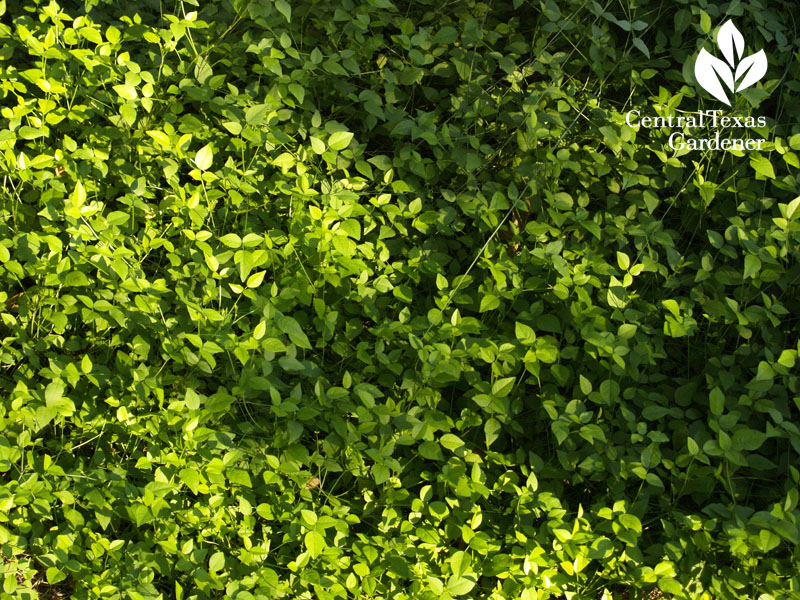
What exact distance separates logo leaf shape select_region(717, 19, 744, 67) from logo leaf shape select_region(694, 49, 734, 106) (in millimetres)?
42

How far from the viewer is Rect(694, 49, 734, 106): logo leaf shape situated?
2.71 m

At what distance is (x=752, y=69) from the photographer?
2.74m

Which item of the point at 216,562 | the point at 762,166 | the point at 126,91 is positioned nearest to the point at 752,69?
the point at 762,166

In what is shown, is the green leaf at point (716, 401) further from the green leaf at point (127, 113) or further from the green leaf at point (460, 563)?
the green leaf at point (127, 113)

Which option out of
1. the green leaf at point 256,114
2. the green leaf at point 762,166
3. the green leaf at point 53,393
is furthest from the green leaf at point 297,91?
the green leaf at point 762,166

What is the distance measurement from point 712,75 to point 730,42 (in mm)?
137

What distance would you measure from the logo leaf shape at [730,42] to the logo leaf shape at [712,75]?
0.14 ft

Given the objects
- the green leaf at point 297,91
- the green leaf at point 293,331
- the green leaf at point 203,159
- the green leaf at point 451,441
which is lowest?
the green leaf at point 451,441

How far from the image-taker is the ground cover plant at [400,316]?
2.01 m

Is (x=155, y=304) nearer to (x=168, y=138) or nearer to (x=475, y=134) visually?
(x=168, y=138)

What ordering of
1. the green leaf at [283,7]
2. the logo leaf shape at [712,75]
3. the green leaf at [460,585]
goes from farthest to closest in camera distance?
the logo leaf shape at [712,75] < the green leaf at [283,7] < the green leaf at [460,585]

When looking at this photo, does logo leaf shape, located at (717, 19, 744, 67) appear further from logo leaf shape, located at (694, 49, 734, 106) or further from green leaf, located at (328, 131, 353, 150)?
green leaf, located at (328, 131, 353, 150)

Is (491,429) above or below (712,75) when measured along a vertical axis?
below

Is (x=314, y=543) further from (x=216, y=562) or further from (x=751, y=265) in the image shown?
(x=751, y=265)
